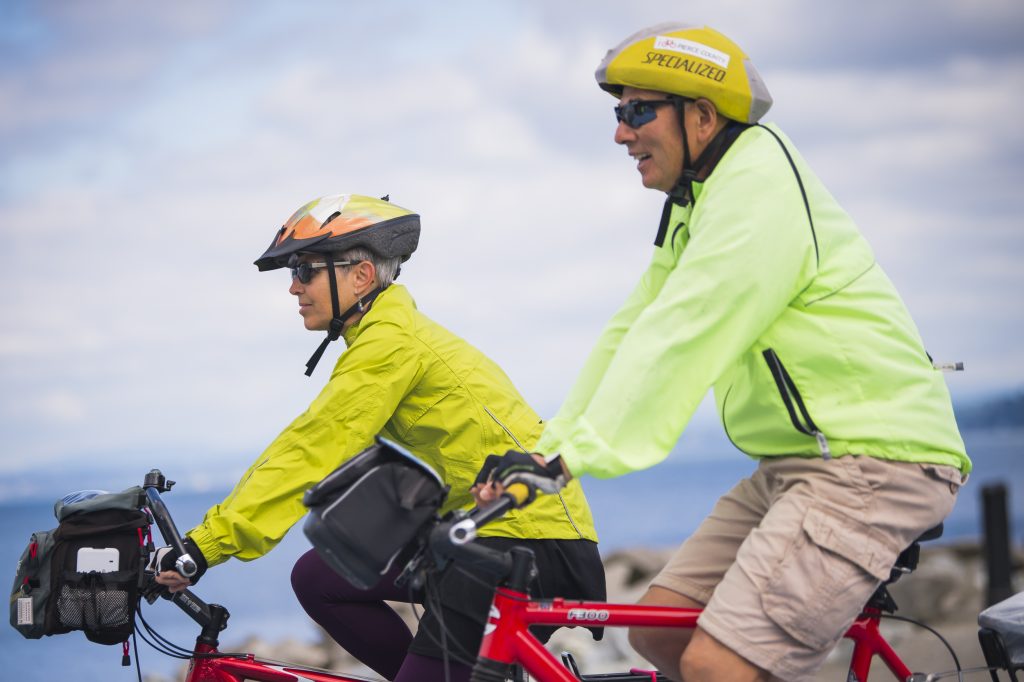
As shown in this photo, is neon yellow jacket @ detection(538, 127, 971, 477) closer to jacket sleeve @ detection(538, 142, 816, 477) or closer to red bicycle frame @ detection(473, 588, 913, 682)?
jacket sleeve @ detection(538, 142, 816, 477)

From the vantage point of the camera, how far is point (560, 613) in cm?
348

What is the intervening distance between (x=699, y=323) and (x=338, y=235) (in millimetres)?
1746

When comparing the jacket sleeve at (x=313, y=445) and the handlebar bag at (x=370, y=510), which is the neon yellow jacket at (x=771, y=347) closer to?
the handlebar bag at (x=370, y=510)

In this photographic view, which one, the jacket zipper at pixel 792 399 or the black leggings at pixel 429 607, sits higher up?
the jacket zipper at pixel 792 399

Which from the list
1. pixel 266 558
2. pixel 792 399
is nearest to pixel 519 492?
pixel 792 399

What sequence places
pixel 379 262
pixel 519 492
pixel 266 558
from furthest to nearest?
pixel 266 558 → pixel 379 262 → pixel 519 492

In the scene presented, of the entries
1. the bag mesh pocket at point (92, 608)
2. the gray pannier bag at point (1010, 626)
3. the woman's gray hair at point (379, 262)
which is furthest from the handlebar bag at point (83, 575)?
the gray pannier bag at point (1010, 626)

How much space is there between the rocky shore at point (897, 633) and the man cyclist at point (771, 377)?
461 centimetres

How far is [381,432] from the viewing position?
4410 mm

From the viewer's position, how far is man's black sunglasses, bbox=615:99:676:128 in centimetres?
354

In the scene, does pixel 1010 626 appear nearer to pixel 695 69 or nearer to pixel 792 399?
pixel 792 399

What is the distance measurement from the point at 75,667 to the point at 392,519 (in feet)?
25.8

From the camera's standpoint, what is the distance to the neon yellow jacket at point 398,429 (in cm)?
401

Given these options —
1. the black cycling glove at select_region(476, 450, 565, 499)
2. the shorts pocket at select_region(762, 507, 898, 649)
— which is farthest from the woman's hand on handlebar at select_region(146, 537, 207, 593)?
the shorts pocket at select_region(762, 507, 898, 649)
